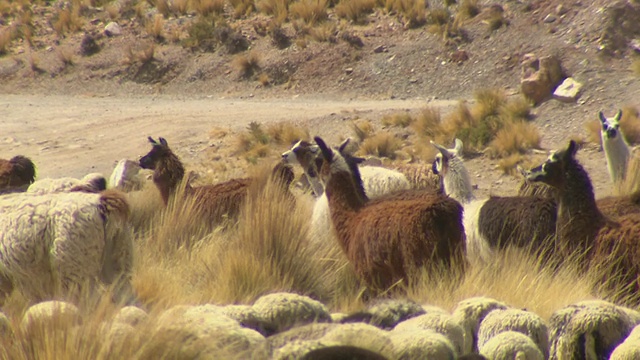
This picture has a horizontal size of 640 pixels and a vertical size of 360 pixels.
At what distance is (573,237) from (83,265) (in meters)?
3.70

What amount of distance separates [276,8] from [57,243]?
20.9m

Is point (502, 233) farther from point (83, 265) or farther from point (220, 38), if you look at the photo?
point (220, 38)

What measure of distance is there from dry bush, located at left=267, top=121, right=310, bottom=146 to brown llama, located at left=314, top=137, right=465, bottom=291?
853cm

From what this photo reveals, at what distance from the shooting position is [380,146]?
15109mm

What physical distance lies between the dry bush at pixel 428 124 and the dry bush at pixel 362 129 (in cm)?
76

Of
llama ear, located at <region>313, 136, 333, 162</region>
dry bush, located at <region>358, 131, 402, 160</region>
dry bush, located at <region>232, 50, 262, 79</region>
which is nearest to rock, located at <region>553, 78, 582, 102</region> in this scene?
dry bush, located at <region>358, 131, 402, 160</region>

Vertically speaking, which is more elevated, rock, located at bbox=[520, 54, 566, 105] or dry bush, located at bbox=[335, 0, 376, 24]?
dry bush, located at bbox=[335, 0, 376, 24]

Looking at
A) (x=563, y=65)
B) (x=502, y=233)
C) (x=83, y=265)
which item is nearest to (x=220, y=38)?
(x=563, y=65)

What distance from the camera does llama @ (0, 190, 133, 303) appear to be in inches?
228

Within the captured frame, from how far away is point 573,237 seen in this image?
Result: 7160 mm

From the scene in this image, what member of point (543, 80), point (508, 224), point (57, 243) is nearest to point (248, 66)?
point (543, 80)

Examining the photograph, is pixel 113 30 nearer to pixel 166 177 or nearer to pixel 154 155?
pixel 154 155

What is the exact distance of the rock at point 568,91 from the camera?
16.1 meters

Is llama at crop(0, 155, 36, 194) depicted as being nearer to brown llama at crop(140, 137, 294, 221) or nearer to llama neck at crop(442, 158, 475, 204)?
brown llama at crop(140, 137, 294, 221)
